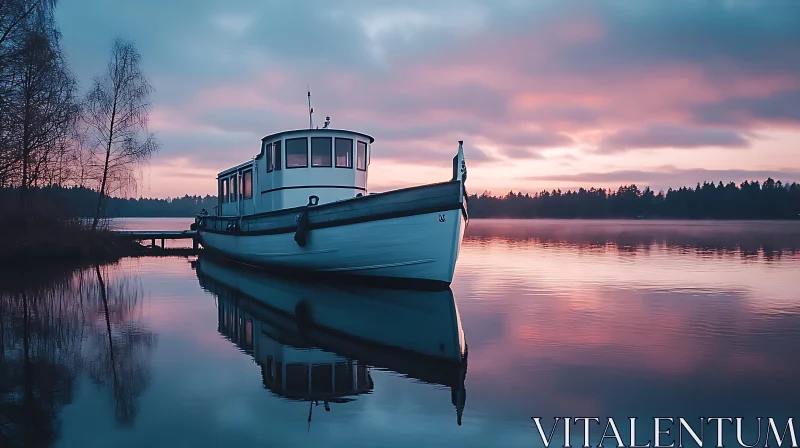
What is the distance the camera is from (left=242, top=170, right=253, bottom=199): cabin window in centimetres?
2017

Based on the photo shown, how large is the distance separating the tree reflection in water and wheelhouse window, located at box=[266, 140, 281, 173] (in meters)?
5.61

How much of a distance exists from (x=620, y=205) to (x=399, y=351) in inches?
6447

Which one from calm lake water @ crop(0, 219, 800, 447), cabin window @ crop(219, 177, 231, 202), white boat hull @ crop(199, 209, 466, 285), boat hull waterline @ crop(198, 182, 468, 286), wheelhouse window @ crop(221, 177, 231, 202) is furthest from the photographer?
cabin window @ crop(219, 177, 231, 202)

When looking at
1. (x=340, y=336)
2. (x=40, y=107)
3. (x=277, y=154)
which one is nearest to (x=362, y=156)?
(x=277, y=154)

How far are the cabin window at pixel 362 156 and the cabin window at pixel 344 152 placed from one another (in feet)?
1.06

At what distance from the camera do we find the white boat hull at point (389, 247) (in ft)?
40.2

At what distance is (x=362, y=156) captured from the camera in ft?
56.2

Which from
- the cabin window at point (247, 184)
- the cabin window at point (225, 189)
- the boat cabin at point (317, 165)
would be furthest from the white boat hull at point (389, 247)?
the cabin window at point (225, 189)

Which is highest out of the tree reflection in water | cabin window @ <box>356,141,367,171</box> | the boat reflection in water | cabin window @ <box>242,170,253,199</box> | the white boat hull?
cabin window @ <box>356,141,367,171</box>

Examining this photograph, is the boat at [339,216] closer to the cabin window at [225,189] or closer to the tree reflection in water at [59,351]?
the cabin window at [225,189]

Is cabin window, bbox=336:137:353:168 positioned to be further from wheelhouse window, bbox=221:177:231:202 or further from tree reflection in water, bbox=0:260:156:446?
wheelhouse window, bbox=221:177:231:202

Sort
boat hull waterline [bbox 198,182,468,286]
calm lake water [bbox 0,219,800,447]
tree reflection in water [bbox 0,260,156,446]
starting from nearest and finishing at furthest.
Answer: calm lake water [bbox 0,219,800,447] < tree reflection in water [bbox 0,260,156,446] < boat hull waterline [bbox 198,182,468,286]

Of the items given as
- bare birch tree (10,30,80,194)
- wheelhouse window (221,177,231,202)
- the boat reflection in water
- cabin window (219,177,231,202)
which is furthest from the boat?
bare birch tree (10,30,80,194)

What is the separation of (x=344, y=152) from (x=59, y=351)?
1043 centimetres
